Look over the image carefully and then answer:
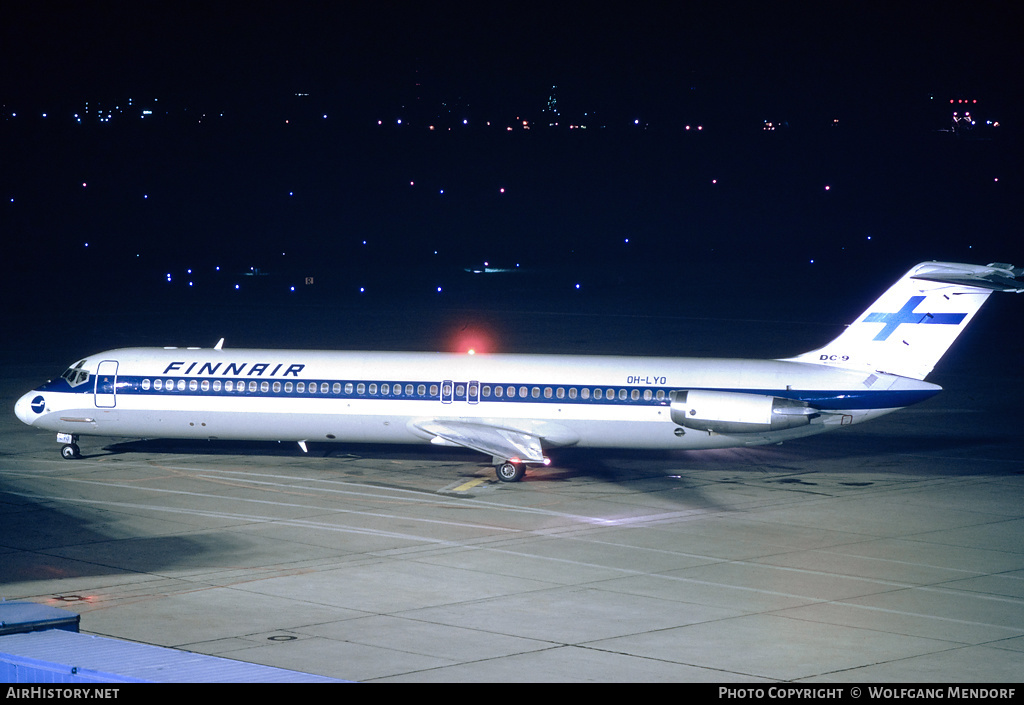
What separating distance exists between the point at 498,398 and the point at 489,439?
4.51 feet

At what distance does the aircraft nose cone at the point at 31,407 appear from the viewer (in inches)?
1541

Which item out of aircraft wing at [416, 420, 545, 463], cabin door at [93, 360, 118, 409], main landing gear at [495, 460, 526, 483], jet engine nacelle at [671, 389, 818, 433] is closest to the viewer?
jet engine nacelle at [671, 389, 818, 433]

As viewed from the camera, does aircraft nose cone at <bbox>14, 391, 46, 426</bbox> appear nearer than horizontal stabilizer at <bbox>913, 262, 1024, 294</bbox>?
No

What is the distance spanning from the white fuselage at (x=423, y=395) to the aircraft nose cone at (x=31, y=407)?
44 millimetres

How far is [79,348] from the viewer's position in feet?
214

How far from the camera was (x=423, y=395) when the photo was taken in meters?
37.1

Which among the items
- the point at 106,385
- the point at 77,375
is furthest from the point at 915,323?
the point at 77,375

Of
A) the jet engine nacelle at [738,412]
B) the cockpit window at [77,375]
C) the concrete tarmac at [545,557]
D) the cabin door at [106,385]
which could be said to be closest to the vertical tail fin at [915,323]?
the jet engine nacelle at [738,412]

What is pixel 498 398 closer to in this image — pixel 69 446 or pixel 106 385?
pixel 106 385

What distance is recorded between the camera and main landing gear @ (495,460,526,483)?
36.1m

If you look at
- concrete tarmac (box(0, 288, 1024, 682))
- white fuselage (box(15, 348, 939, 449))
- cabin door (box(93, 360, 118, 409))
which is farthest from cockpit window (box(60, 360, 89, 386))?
concrete tarmac (box(0, 288, 1024, 682))

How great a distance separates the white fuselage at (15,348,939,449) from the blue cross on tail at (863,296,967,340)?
50.5 inches

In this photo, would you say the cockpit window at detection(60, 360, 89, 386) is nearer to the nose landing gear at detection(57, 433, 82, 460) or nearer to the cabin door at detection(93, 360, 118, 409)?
the cabin door at detection(93, 360, 118, 409)
